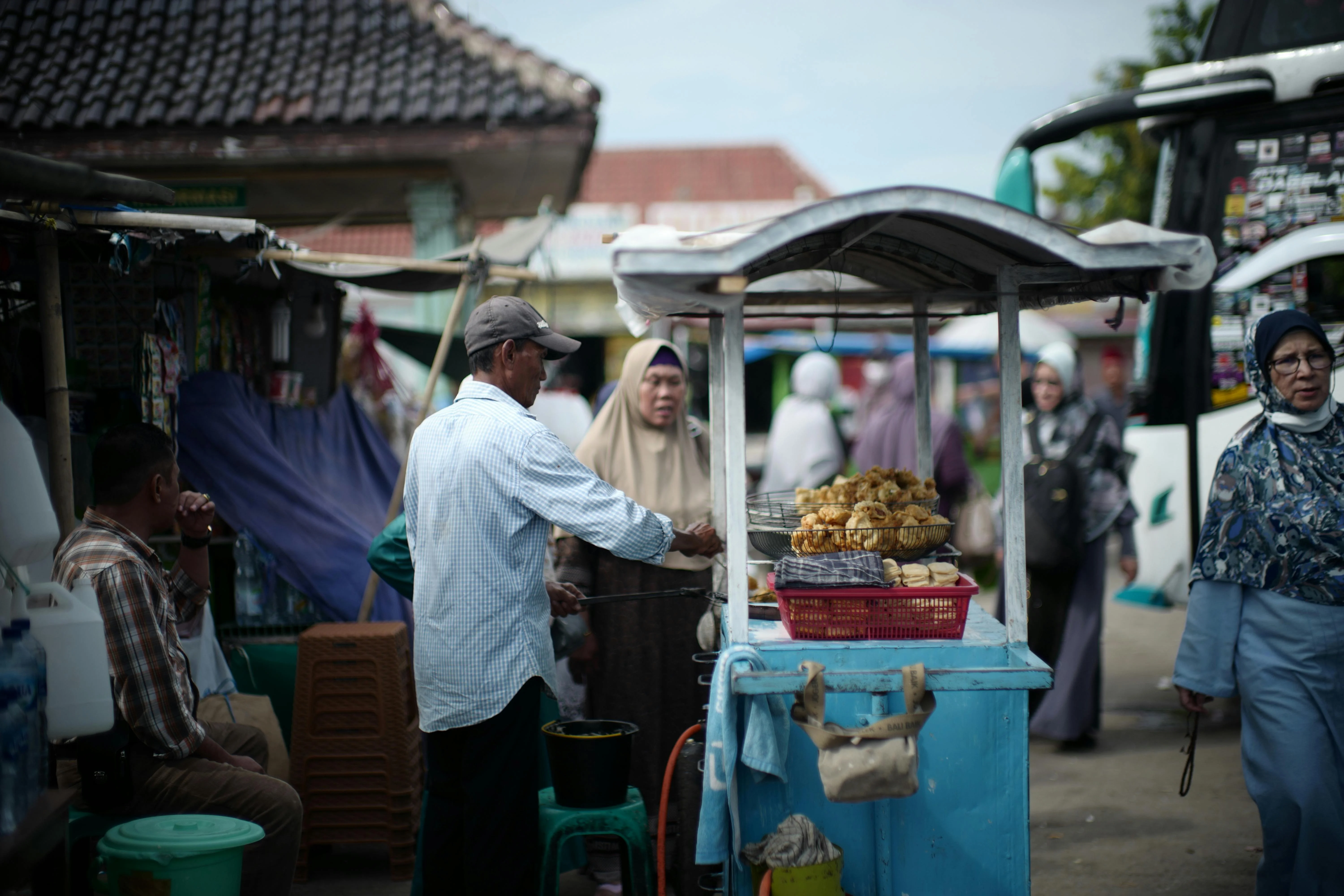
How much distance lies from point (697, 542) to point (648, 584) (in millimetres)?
984

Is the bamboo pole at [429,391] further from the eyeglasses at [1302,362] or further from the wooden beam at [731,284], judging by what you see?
the eyeglasses at [1302,362]

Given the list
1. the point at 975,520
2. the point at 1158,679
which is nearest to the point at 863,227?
the point at 1158,679

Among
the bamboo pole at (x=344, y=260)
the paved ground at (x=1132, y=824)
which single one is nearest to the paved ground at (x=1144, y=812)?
the paved ground at (x=1132, y=824)

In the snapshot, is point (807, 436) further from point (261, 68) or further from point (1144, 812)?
point (261, 68)

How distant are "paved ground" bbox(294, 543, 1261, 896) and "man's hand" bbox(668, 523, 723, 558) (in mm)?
1562

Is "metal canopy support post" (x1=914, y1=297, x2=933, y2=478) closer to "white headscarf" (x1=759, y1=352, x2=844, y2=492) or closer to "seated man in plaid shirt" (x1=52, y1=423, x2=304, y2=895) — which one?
"seated man in plaid shirt" (x1=52, y1=423, x2=304, y2=895)

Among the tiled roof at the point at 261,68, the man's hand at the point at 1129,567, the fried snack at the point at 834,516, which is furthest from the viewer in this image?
the tiled roof at the point at 261,68

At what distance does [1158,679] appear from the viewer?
7.41m

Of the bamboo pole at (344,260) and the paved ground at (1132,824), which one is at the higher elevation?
the bamboo pole at (344,260)

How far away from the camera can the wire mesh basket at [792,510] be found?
336 centimetres

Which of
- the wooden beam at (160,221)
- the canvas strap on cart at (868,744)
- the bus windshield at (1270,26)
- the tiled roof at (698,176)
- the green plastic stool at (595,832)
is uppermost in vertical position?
the tiled roof at (698,176)

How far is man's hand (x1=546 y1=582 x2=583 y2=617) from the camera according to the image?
3592 millimetres

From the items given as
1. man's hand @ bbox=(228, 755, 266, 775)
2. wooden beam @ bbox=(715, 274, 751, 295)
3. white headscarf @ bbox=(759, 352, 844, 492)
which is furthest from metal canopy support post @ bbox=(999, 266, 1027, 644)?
white headscarf @ bbox=(759, 352, 844, 492)

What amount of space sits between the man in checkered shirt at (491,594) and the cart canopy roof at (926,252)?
0.56 metres
